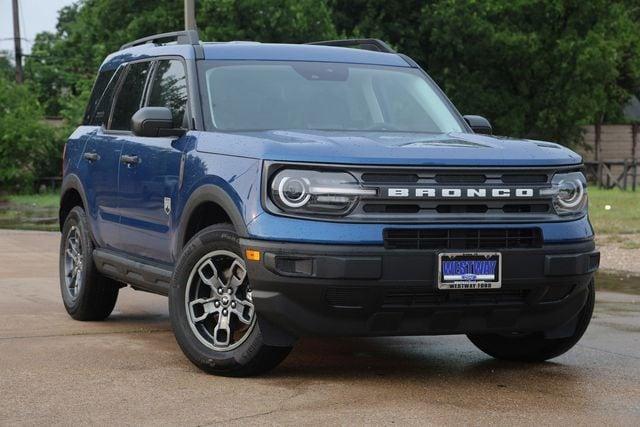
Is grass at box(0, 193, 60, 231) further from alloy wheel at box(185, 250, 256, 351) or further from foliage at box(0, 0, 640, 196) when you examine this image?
alloy wheel at box(185, 250, 256, 351)

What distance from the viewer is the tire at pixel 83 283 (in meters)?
9.15

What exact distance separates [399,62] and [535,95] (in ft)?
132

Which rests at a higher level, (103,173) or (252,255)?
(103,173)

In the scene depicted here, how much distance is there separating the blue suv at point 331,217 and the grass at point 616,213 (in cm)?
995

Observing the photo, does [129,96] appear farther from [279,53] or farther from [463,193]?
[463,193]

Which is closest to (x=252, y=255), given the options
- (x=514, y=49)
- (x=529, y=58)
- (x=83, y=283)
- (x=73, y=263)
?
(x=83, y=283)

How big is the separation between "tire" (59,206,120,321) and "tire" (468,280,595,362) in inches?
110

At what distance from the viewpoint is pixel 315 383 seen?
6.73 meters

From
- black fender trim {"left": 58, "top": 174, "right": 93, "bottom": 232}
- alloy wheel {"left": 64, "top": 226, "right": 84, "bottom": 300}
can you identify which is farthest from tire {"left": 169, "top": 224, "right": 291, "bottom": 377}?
alloy wheel {"left": 64, "top": 226, "right": 84, "bottom": 300}

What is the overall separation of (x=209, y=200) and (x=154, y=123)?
0.80 meters

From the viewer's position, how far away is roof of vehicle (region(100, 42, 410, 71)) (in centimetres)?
805

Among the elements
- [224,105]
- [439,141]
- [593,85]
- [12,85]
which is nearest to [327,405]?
[439,141]

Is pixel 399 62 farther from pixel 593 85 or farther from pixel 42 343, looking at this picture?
pixel 593 85

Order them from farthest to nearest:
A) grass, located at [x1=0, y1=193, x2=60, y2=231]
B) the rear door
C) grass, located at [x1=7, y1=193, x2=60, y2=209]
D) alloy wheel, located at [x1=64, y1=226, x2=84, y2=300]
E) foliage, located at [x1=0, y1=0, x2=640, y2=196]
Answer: foliage, located at [x1=0, y1=0, x2=640, y2=196], grass, located at [x1=7, y1=193, x2=60, y2=209], grass, located at [x1=0, y1=193, x2=60, y2=231], alloy wheel, located at [x1=64, y1=226, x2=84, y2=300], the rear door
